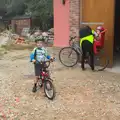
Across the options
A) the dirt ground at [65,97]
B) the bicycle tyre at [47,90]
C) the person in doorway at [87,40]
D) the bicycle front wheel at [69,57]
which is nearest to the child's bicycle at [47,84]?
the bicycle tyre at [47,90]

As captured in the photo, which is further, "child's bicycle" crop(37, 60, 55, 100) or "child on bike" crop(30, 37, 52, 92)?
"child on bike" crop(30, 37, 52, 92)

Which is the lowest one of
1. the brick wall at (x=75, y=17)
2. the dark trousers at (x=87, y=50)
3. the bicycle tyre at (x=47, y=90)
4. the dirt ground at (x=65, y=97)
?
the dirt ground at (x=65, y=97)

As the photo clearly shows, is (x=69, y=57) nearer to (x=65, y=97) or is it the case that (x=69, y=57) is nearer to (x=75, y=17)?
(x=75, y=17)

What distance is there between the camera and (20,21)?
2617 centimetres

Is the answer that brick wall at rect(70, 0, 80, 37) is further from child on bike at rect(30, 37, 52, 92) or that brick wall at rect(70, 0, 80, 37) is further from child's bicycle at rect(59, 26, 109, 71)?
child on bike at rect(30, 37, 52, 92)

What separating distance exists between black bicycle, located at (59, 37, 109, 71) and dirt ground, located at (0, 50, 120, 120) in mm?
351

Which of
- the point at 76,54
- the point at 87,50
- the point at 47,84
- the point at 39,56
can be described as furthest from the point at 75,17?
the point at 47,84

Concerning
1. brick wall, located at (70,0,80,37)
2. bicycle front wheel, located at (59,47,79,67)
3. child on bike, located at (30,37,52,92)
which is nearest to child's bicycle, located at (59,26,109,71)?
bicycle front wheel, located at (59,47,79,67)

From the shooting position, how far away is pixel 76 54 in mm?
10758

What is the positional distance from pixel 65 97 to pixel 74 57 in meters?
3.43

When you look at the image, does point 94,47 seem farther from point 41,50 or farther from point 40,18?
point 40,18

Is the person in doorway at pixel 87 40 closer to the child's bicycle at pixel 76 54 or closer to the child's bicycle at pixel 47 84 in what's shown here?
the child's bicycle at pixel 76 54

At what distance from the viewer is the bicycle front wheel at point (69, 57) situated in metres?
10.8

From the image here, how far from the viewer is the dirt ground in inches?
259
